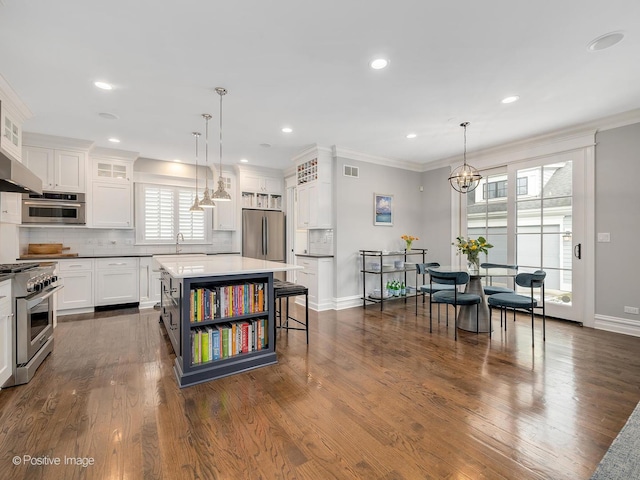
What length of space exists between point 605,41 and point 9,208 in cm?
603

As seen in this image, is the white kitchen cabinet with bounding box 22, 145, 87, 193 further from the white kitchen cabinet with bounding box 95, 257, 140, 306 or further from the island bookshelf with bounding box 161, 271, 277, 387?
the island bookshelf with bounding box 161, 271, 277, 387

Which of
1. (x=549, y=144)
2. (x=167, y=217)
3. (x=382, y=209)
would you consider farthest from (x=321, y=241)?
(x=549, y=144)

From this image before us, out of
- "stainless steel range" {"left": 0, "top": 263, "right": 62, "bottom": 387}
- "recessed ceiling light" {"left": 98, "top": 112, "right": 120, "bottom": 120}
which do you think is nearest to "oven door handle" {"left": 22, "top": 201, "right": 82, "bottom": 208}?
"recessed ceiling light" {"left": 98, "top": 112, "right": 120, "bottom": 120}

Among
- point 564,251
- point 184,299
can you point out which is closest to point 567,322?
point 564,251

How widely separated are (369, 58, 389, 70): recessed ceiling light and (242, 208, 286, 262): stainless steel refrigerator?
4187mm

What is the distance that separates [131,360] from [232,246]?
367cm

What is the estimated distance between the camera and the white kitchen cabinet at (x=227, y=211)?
6113 millimetres

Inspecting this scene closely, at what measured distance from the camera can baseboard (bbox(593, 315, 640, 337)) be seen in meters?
3.68

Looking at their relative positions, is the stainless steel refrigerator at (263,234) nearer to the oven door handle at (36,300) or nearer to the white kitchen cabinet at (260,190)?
the white kitchen cabinet at (260,190)

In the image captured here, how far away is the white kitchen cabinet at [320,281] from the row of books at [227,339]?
82.1 inches

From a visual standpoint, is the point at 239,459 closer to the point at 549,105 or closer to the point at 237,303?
the point at 237,303

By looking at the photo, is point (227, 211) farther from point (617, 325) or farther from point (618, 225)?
point (617, 325)

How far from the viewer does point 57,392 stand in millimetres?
2348

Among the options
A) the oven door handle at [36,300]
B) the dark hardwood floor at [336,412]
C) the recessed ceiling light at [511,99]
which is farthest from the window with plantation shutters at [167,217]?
the recessed ceiling light at [511,99]
